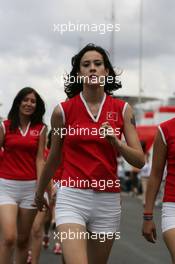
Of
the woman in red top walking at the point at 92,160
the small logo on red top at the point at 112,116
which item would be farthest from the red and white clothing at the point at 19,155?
the small logo on red top at the point at 112,116

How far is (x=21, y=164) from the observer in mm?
7316

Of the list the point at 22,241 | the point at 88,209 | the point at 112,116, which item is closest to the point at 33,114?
the point at 22,241

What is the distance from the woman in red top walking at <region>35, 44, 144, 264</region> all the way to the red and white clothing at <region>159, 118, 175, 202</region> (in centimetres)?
22

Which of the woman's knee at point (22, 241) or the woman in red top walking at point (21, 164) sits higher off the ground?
the woman in red top walking at point (21, 164)

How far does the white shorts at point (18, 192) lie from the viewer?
23.6 feet

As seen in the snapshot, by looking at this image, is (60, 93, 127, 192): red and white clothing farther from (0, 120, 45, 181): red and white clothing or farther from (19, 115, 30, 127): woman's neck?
(19, 115, 30, 127): woman's neck

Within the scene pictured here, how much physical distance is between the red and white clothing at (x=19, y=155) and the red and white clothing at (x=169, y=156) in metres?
2.33

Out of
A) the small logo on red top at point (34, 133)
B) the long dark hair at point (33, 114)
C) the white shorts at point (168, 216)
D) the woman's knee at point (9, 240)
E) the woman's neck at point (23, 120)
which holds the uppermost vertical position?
the long dark hair at point (33, 114)

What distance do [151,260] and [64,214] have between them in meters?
5.12

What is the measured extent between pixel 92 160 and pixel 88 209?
35 centimetres

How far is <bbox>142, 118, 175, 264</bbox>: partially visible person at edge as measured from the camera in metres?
5.12

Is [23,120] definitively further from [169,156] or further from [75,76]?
[169,156]

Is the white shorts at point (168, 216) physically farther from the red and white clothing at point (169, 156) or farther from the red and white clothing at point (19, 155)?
the red and white clothing at point (19, 155)

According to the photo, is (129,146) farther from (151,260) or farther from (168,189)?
(151,260)
